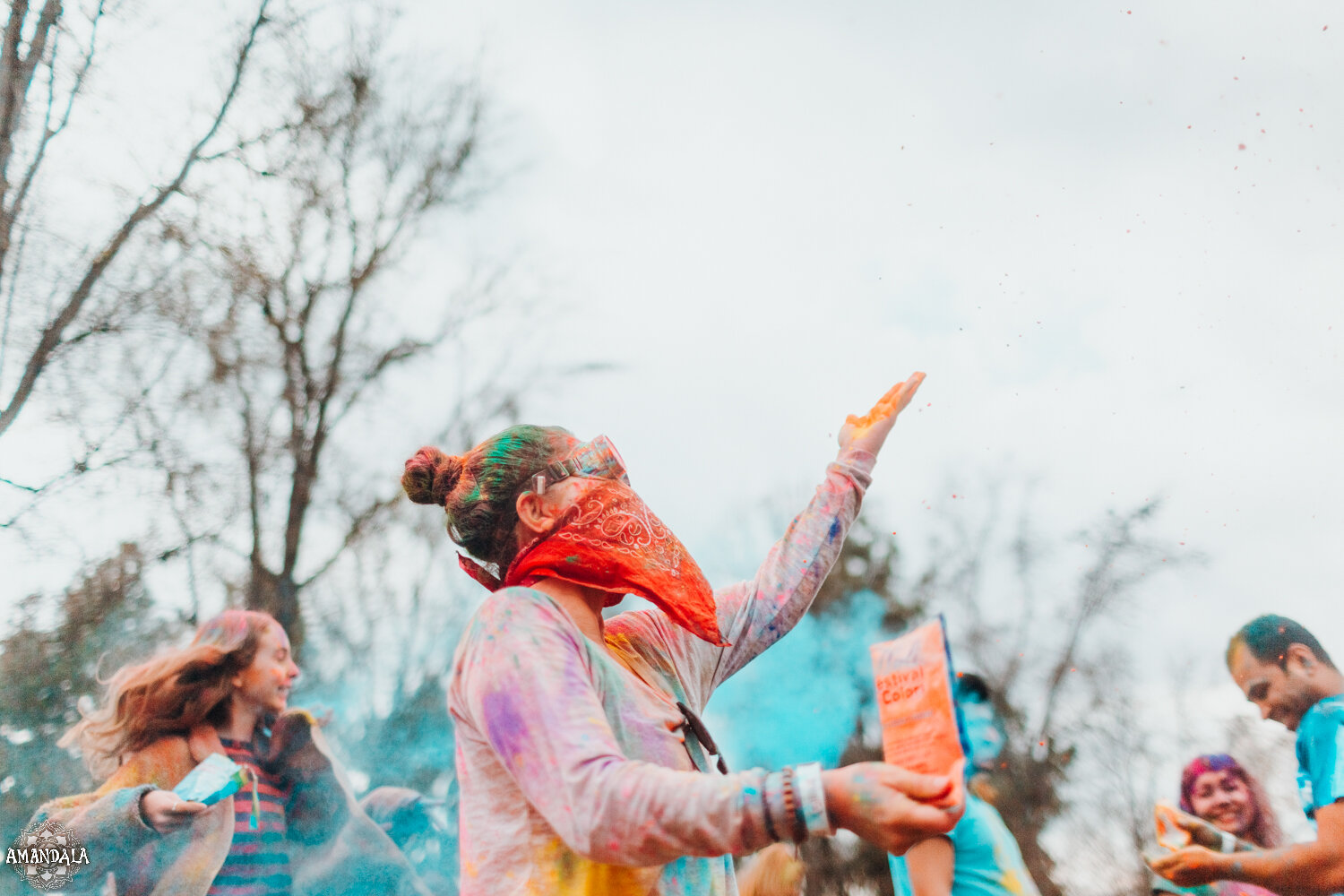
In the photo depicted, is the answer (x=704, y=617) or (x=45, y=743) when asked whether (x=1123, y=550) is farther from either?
(x=45, y=743)

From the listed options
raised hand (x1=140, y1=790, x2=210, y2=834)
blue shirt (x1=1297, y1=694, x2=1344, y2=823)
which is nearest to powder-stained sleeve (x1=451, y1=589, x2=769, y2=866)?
raised hand (x1=140, y1=790, x2=210, y2=834)

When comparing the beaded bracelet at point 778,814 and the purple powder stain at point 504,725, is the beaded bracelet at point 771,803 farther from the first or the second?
the purple powder stain at point 504,725

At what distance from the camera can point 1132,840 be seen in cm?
502

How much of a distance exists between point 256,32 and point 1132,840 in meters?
8.24

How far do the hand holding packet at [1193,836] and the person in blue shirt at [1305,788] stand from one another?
101 millimetres

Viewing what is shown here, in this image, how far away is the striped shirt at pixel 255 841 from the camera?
337 centimetres

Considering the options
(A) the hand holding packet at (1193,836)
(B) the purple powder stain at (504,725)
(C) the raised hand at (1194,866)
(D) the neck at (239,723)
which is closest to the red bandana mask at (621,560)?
(B) the purple powder stain at (504,725)

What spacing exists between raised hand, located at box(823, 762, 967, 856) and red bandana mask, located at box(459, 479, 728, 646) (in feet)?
1.76

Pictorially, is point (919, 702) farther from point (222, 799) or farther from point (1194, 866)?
point (222, 799)

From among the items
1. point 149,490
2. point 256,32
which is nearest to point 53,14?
point 256,32

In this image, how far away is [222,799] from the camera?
3377 millimetres

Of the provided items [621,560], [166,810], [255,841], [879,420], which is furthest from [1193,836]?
[166,810]

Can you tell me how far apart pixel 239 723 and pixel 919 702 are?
142 inches

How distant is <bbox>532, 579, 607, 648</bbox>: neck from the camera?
4.86 ft
